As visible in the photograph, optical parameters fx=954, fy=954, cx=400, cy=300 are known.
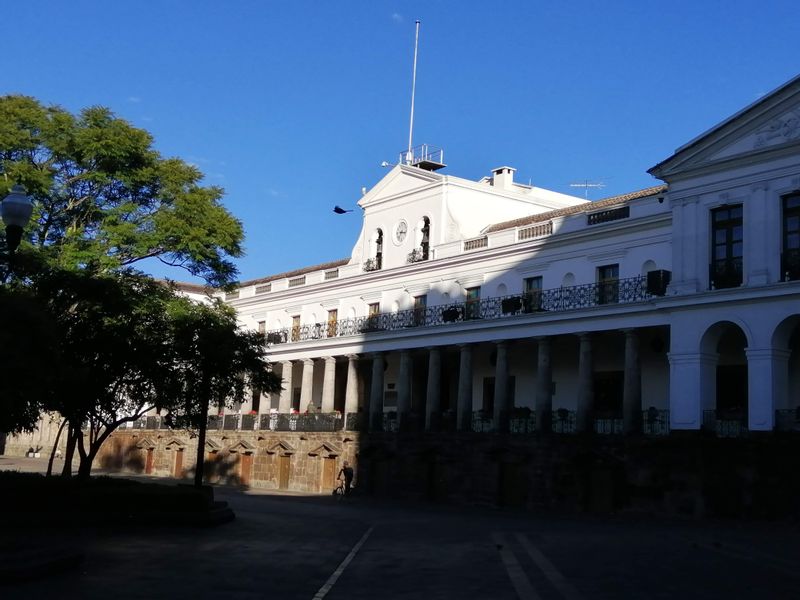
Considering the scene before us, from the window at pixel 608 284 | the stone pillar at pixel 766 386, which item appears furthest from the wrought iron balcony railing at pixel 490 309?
the stone pillar at pixel 766 386

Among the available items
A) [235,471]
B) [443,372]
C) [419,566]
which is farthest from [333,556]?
[235,471]

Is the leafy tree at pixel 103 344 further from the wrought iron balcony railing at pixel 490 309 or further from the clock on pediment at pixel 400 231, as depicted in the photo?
the clock on pediment at pixel 400 231

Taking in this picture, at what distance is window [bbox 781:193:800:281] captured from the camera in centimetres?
2894

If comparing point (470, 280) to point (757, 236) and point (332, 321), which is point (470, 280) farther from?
point (757, 236)

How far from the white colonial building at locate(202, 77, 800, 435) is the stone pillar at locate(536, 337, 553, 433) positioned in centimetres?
8

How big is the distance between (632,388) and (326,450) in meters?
17.0

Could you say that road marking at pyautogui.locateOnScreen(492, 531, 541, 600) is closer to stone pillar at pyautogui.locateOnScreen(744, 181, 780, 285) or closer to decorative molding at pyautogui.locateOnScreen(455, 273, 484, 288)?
stone pillar at pyautogui.locateOnScreen(744, 181, 780, 285)

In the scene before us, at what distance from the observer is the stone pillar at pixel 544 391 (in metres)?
36.1

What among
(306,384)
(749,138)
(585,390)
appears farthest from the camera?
(306,384)

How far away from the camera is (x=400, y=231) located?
47250mm

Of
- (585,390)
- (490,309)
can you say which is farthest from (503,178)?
(585,390)

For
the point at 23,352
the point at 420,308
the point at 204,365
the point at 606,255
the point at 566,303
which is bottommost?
the point at 23,352

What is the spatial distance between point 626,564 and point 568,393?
2321 centimetres

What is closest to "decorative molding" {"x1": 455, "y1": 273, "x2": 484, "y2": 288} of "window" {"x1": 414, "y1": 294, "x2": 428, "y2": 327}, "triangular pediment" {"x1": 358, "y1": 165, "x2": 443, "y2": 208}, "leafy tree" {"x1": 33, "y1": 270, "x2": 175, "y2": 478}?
"window" {"x1": 414, "y1": 294, "x2": 428, "y2": 327}
